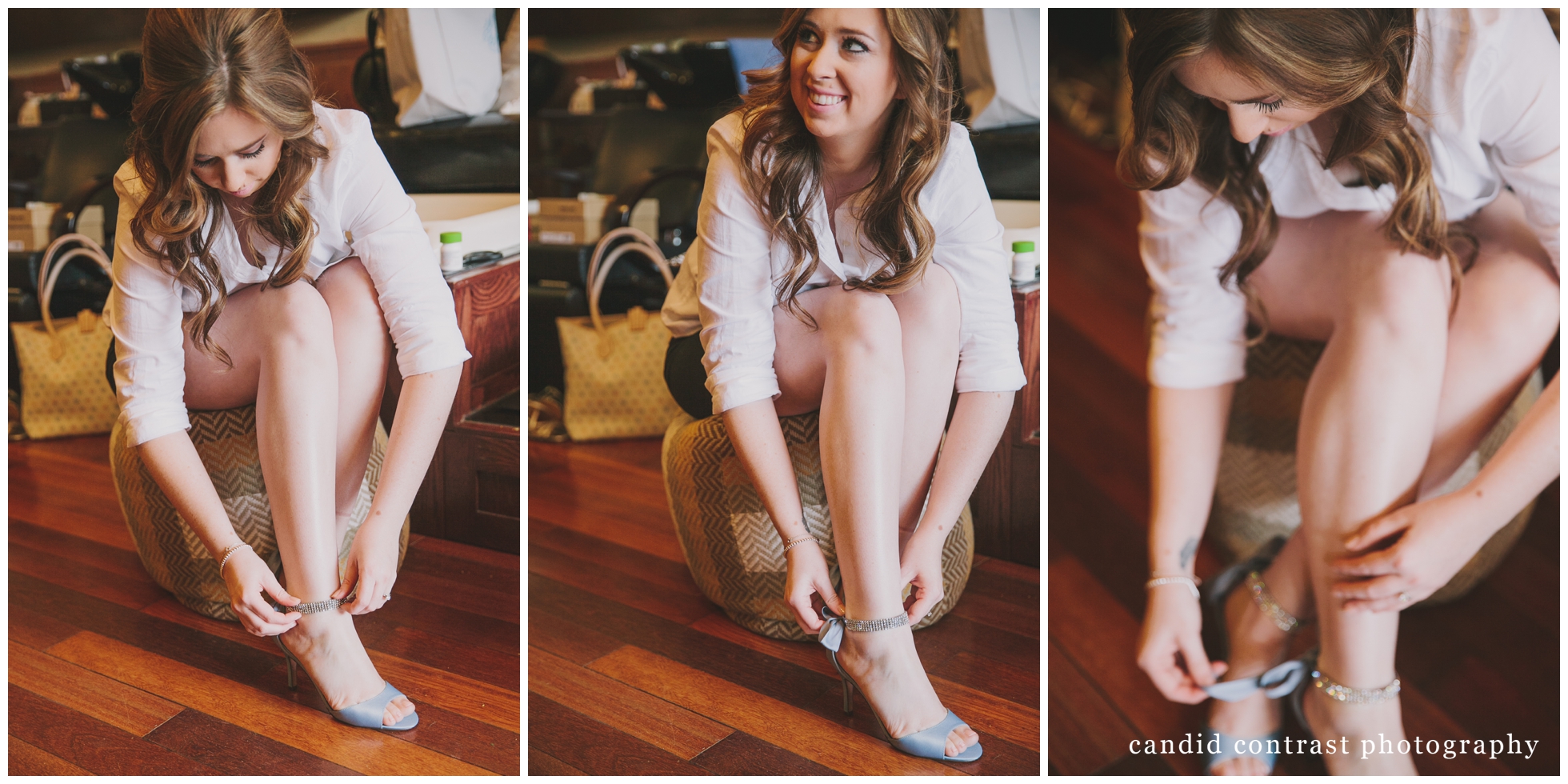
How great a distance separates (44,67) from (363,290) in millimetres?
623

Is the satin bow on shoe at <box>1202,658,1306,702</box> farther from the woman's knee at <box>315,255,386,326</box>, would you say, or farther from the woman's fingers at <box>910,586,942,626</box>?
the woman's knee at <box>315,255,386,326</box>

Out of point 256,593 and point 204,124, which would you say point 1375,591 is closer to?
point 256,593

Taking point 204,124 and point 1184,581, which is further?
point 1184,581

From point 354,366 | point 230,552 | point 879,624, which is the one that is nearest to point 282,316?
point 354,366

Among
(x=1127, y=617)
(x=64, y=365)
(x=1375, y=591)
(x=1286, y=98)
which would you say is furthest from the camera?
(x=1127, y=617)

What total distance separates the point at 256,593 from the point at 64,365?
→ 46 cm

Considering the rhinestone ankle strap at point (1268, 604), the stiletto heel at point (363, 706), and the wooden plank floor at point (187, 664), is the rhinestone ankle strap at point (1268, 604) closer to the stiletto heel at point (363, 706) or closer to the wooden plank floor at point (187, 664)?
the wooden plank floor at point (187, 664)

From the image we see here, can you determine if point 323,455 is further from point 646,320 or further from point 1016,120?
point 1016,120

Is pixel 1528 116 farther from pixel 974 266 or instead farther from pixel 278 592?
pixel 278 592

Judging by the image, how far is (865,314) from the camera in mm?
1531

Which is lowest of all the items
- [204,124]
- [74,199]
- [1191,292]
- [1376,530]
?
[1376,530]

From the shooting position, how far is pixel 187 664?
1.66 metres

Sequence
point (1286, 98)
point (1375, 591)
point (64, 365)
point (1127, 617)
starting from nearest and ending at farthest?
point (1286, 98)
point (1375, 591)
point (64, 365)
point (1127, 617)

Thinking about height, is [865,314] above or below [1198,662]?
above
